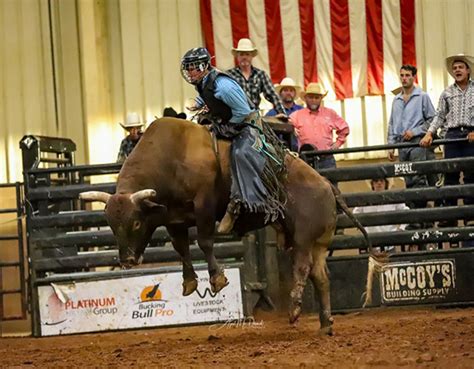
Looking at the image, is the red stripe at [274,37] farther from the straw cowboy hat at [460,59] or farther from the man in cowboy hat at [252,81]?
the straw cowboy hat at [460,59]

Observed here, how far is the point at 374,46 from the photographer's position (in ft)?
43.3

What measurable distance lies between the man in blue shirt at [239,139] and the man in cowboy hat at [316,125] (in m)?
2.83

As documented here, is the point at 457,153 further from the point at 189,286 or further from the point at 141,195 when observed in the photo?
the point at 141,195

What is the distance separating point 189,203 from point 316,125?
141 inches

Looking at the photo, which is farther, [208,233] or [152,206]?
[208,233]

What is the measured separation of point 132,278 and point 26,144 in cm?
168

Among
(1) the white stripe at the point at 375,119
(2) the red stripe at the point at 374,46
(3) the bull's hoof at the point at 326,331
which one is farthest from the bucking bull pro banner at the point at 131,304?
(2) the red stripe at the point at 374,46

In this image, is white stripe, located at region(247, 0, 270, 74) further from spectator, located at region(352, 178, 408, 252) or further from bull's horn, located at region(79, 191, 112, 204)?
bull's horn, located at region(79, 191, 112, 204)

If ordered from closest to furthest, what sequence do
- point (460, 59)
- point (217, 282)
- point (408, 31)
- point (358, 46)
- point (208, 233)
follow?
point (217, 282) < point (208, 233) < point (460, 59) < point (408, 31) < point (358, 46)

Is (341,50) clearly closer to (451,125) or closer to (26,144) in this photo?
(451,125)

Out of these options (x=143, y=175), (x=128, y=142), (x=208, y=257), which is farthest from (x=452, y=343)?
(x=128, y=142)

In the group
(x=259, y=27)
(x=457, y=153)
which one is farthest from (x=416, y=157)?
(x=259, y=27)

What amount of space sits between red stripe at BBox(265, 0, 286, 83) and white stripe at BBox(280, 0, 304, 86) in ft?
0.17

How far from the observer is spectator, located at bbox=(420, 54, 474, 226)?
32.7ft
